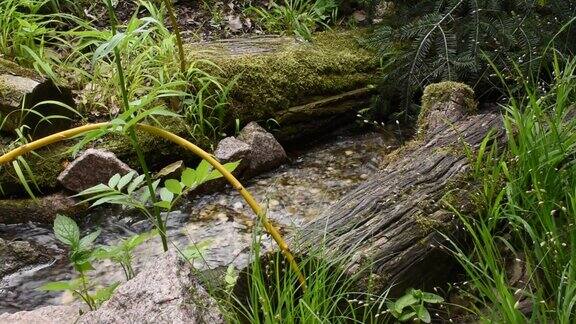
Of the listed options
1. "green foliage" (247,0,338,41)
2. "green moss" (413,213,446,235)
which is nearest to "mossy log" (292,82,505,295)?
"green moss" (413,213,446,235)

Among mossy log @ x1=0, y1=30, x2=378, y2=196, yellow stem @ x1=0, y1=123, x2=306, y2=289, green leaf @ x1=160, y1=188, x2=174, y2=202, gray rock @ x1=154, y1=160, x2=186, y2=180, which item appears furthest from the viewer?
mossy log @ x1=0, y1=30, x2=378, y2=196

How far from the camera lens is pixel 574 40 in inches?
143

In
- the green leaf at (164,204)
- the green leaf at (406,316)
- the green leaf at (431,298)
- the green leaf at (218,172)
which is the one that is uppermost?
the green leaf at (218,172)

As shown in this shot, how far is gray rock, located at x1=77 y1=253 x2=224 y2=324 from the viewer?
68.4 inches

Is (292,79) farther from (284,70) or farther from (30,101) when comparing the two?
(30,101)

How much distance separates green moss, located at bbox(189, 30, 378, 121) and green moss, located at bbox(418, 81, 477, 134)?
1.08 m

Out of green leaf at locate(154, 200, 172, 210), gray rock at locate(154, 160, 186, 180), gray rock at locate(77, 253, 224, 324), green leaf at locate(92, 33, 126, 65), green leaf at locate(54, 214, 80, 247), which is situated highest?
green leaf at locate(92, 33, 126, 65)

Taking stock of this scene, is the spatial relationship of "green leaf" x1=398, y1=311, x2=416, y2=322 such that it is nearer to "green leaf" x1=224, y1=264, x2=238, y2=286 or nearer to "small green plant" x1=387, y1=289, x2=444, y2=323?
"small green plant" x1=387, y1=289, x2=444, y2=323

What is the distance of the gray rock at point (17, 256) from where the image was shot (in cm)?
287

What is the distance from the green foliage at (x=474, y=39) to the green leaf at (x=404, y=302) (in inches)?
71.1

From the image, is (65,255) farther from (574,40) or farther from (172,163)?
(574,40)

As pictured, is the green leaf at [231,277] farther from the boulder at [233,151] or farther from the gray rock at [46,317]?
the boulder at [233,151]

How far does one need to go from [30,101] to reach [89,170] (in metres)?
0.52

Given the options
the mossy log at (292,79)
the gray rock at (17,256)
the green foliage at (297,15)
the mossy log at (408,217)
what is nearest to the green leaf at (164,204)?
the mossy log at (408,217)
